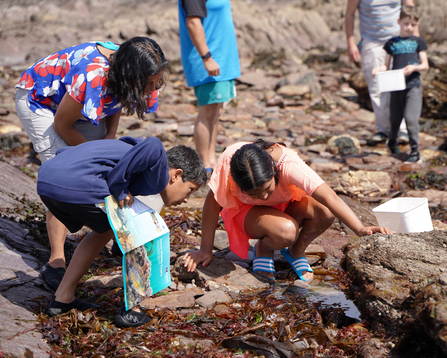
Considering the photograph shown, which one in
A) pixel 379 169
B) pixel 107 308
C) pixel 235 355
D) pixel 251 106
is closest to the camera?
Answer: pixel 235 355

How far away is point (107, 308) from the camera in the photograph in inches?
112

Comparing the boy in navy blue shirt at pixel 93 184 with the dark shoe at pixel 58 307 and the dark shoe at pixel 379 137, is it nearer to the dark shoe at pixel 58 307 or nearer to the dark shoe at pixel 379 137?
the dark shoe at pixel 58 307

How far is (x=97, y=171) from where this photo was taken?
2.43m

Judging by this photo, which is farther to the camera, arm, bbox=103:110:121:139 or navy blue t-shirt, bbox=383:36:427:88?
navy blue t-shirt, bbox=383:36:427:88

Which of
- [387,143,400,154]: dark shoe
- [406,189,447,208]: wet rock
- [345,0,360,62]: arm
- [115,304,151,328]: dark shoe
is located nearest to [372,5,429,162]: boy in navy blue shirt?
[387,143,400,154]: dark shoe

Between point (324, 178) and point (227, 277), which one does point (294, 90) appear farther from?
point (227, 277)

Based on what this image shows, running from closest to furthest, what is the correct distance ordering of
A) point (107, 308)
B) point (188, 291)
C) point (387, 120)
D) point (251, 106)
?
point (107, 308) → point (188, 291) → point (387, 120) → point (251, 106)

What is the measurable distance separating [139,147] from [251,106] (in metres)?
8.59

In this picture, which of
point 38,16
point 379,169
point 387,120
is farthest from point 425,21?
point 38,16

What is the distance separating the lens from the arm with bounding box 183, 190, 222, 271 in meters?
3.31

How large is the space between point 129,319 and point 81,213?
67 centimetres

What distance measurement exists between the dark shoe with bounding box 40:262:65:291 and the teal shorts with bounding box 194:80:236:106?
2.59m

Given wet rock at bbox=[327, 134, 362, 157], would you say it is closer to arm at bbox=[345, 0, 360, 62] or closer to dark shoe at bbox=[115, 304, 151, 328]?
arm at bbox=[345, 0, 360, 62]

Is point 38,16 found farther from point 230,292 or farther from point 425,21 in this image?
point 230,292
